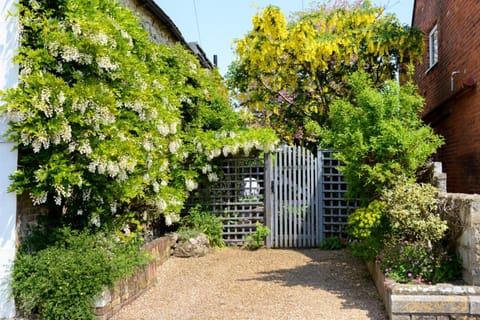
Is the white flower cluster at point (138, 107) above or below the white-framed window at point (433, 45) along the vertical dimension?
below

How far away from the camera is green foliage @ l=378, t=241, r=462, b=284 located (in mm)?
5148

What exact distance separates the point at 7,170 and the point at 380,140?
4.68 m

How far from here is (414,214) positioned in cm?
545

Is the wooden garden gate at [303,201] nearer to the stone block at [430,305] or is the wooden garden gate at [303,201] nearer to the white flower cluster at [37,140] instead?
the stone block at [430,305]

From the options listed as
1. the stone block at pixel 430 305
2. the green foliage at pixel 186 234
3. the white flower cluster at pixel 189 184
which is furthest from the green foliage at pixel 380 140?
the green foliage at pixel 186 234

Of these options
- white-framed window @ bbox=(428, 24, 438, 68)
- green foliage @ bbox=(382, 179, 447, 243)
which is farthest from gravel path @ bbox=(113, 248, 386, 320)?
white-framed window @ bbox=(428, 24, 438, 68)

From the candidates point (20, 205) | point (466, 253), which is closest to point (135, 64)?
point (20, 205)

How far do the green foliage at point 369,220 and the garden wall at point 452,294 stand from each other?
108 centimetres

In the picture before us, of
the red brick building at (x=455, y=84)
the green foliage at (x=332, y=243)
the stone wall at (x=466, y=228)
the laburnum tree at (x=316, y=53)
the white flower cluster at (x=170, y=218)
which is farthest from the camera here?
the laburnum tree at (x=316, y=53)

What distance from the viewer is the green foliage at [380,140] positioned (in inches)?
238

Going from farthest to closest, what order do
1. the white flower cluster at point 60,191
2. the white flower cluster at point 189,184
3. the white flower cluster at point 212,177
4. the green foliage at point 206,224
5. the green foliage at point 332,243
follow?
the white flower cluster at point 212,177 → the green foliage at point 206,224 → the green foliage at point 332,243 → the white flower cluster at point 189,184 → the white flower cluster at point 60,191

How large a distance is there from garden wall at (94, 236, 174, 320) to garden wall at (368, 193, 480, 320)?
3.09m

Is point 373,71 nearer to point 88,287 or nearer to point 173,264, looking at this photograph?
point 173,264

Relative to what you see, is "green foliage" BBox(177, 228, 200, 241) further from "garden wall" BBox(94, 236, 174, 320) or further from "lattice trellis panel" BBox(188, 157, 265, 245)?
"garden wall" BBox(94, 236, 174, 320)
